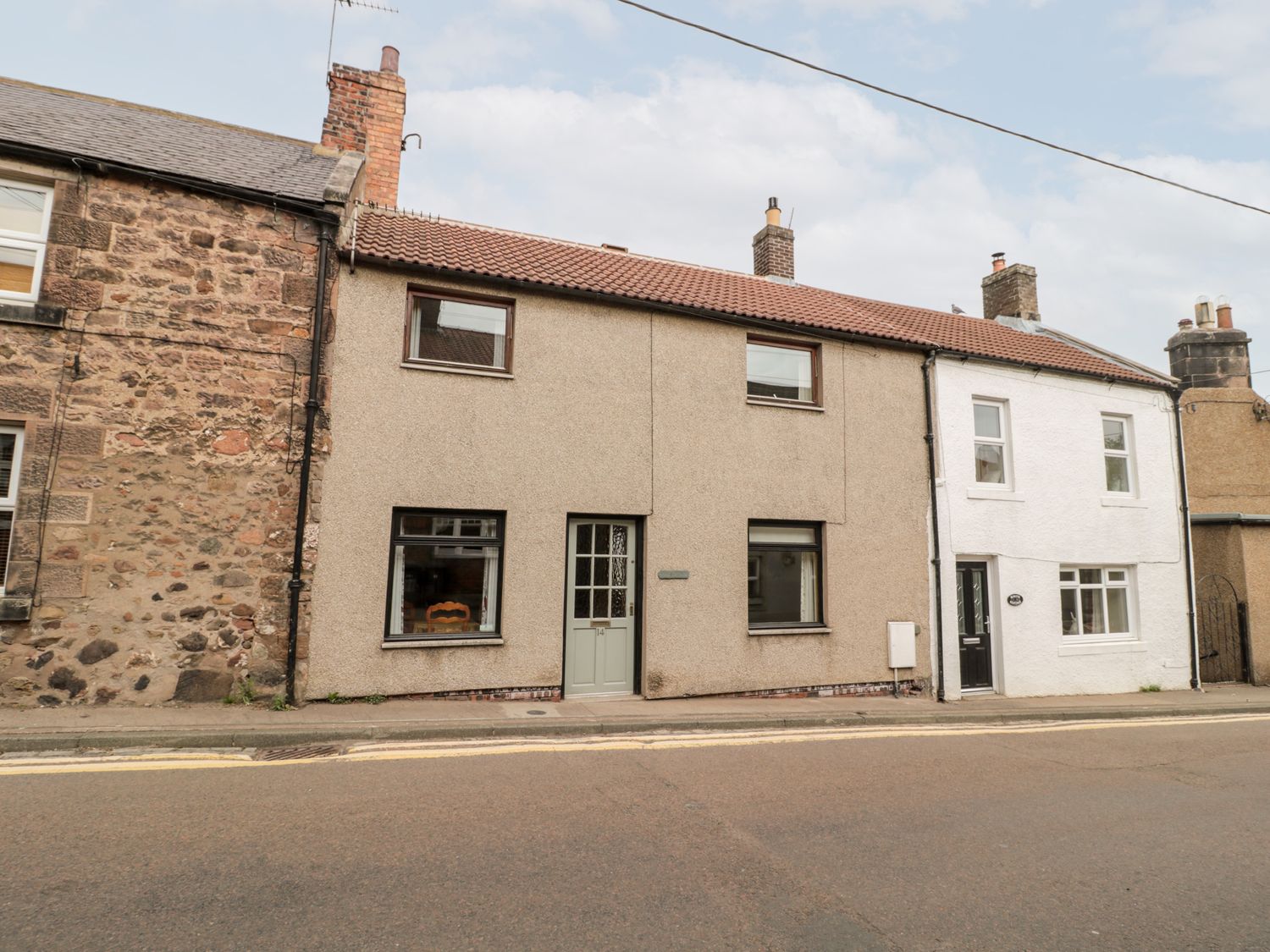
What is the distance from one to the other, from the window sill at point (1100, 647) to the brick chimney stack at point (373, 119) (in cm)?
1400

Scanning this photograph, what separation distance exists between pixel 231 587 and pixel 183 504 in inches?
40.4

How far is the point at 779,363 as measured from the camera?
37.5 ft

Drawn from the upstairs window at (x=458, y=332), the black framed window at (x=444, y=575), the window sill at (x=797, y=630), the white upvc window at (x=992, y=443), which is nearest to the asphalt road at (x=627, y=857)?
the black framed window at (x=444, y=575)

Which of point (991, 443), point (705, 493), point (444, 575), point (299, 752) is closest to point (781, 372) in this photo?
point (705, 493)

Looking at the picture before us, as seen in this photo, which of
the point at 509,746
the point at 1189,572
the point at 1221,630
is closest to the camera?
the point at 509,746

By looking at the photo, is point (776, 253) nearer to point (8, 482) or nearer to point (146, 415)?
point (146, 415)

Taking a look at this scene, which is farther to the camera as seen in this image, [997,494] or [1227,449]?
[1227,449]

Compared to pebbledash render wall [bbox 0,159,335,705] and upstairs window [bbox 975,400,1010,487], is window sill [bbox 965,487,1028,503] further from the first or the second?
pebbledash render wall [bbox 0,159,335,705]

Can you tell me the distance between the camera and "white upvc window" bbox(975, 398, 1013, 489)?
12.5 metres

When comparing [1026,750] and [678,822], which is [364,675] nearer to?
[678,822]

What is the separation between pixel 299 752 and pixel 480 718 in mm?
1870

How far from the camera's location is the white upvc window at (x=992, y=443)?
12.5m

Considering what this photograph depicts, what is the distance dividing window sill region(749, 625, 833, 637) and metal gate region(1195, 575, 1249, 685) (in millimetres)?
8975

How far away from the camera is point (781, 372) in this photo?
37.4 feet
